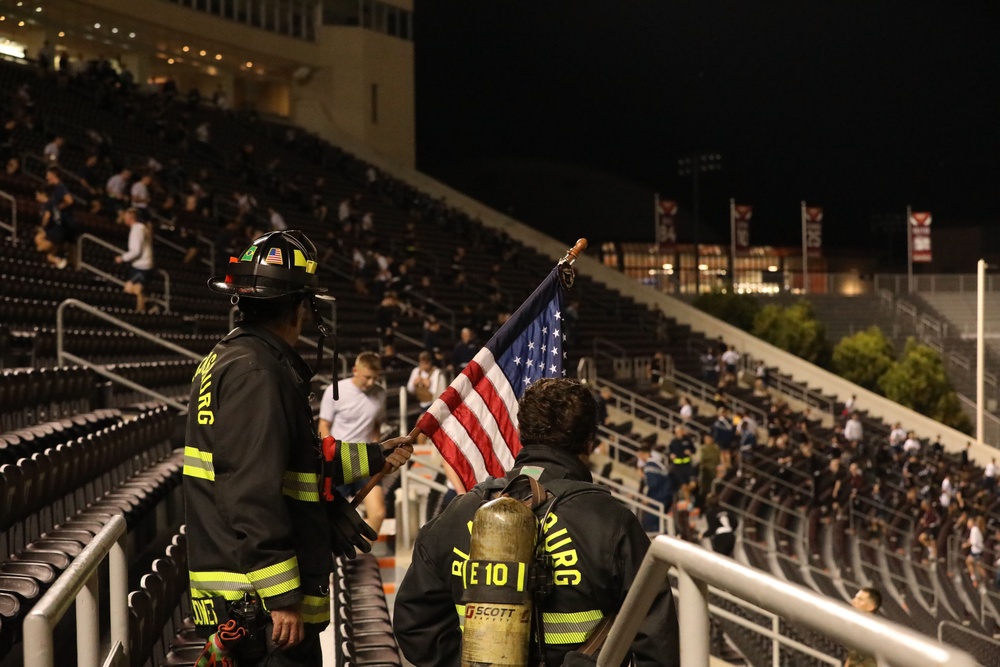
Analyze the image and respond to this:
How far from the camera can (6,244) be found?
12.6 metres

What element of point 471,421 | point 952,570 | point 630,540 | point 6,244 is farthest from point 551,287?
point 952,570

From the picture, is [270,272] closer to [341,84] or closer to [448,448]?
[448,448]

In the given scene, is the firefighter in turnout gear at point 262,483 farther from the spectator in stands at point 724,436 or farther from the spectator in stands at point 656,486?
the spectator in stands at point 724,436

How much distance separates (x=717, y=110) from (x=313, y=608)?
6416 cm

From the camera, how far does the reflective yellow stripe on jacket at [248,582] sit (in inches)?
104

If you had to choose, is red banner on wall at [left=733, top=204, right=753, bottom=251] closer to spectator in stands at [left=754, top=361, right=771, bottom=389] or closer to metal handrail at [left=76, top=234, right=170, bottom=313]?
spectator in stands at [left=754, top=361, right=771, bottom=389]

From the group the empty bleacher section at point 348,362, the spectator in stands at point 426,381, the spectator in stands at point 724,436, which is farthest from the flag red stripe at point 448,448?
the spectator in stands at point 724,436

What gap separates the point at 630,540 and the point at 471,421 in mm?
1802

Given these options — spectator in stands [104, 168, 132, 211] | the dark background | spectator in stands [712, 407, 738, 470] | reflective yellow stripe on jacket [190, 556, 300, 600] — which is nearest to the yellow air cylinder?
reflective yellow stripe on jacket [190, 556, 300, 600]

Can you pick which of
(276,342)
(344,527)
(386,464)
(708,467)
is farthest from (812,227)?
(276,342)

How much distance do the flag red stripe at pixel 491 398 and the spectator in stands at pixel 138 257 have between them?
941cm

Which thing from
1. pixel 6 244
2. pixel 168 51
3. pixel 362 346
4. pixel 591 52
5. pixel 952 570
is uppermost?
pixel 591 52

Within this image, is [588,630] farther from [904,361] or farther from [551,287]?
[904,361]

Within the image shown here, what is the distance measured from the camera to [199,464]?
2.81 meters
